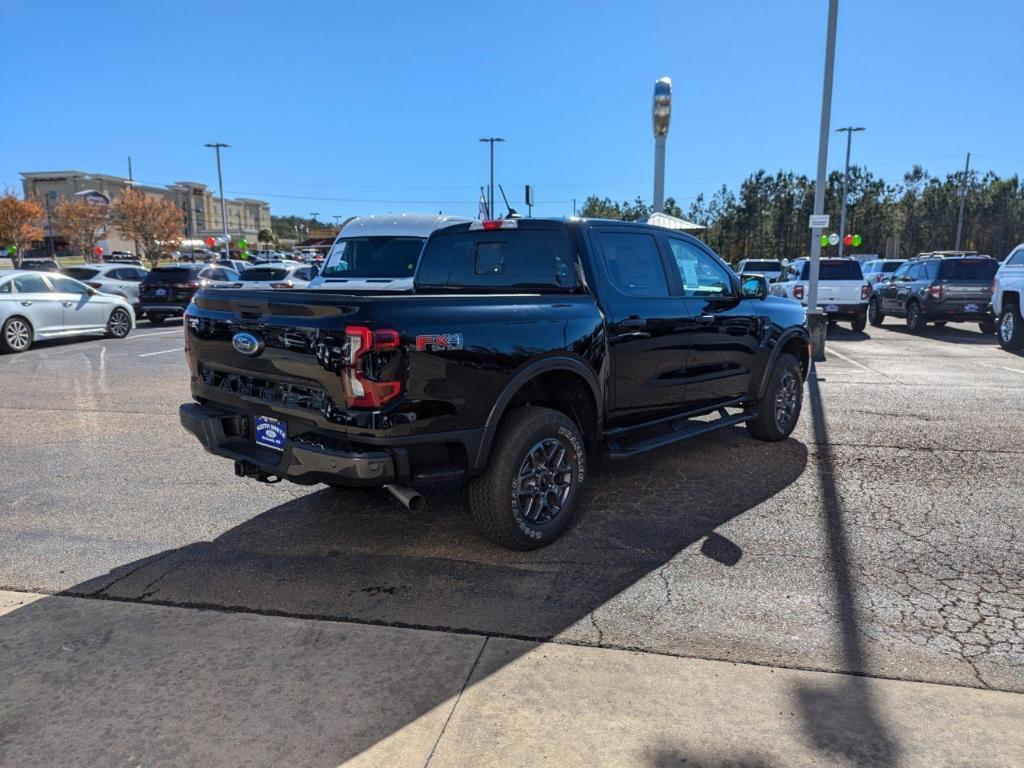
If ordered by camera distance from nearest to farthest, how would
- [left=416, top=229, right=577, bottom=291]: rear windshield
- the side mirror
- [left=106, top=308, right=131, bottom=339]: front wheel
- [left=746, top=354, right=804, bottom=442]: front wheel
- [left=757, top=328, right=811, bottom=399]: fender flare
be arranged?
1. [left=416, top=229, right=577, bottom=291]: rear windshield
2. the side mirror
3. [left=757, top=328, right=811, bottom=399]: fender flare
4. [left=746, top=354, right=804, bottom=442]: front wheel
5. [left=106, top=308, right=131, bottom=339]: front wheel

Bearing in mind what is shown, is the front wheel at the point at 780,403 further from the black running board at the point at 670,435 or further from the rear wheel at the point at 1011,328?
the rear wheel at the point at 1011,328

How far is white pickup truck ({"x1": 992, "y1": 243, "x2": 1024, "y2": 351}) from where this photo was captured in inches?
526

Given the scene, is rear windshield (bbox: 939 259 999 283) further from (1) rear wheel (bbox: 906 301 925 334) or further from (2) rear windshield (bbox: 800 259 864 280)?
(2) rear windshield (bbox: 800 259 864 280)

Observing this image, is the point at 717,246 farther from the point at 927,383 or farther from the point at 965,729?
the point at 965,729

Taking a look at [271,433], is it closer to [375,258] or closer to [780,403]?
[780,403]

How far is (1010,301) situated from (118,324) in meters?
18.1

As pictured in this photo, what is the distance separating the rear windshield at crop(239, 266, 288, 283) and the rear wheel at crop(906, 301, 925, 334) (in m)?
15.6

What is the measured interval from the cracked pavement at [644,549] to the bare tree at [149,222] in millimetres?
67394

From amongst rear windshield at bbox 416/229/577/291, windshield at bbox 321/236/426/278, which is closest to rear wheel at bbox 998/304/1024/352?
windshield at bbox 321/236/426/278

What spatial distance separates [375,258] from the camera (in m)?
10.7

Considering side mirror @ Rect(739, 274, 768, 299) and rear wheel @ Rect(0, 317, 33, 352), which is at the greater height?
side mirror @ Rect(739, 274, 768, 299)

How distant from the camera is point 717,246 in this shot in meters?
62.5


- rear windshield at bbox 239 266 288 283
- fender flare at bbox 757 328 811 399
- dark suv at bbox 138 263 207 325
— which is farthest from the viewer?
dark suv at bbox 138 263 207 325

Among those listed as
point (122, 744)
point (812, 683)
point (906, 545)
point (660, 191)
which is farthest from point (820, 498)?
point (660, 191)
